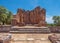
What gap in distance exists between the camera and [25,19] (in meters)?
24.1

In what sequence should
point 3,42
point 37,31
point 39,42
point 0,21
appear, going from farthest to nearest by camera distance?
point 0,21
point 37,31
point 39,42
point 3,42

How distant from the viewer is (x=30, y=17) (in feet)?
79.0

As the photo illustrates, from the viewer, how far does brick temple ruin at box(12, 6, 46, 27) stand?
23.5m

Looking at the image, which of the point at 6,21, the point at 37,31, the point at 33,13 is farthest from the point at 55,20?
the point at 37,31

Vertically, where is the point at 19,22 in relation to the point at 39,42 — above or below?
above

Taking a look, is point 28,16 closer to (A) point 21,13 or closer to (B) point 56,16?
(A) point 21,13

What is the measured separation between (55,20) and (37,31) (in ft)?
92.6

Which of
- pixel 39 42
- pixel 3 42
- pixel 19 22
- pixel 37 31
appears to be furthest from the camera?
pixel 19 22

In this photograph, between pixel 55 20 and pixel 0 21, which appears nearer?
pixel 0 21

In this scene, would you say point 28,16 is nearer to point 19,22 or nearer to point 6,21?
point 19,22

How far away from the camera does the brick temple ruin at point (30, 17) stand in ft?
77.0

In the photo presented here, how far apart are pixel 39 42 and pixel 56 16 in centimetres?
3545

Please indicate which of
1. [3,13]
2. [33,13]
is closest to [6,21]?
[3,13]

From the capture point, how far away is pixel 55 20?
47.1 metres
